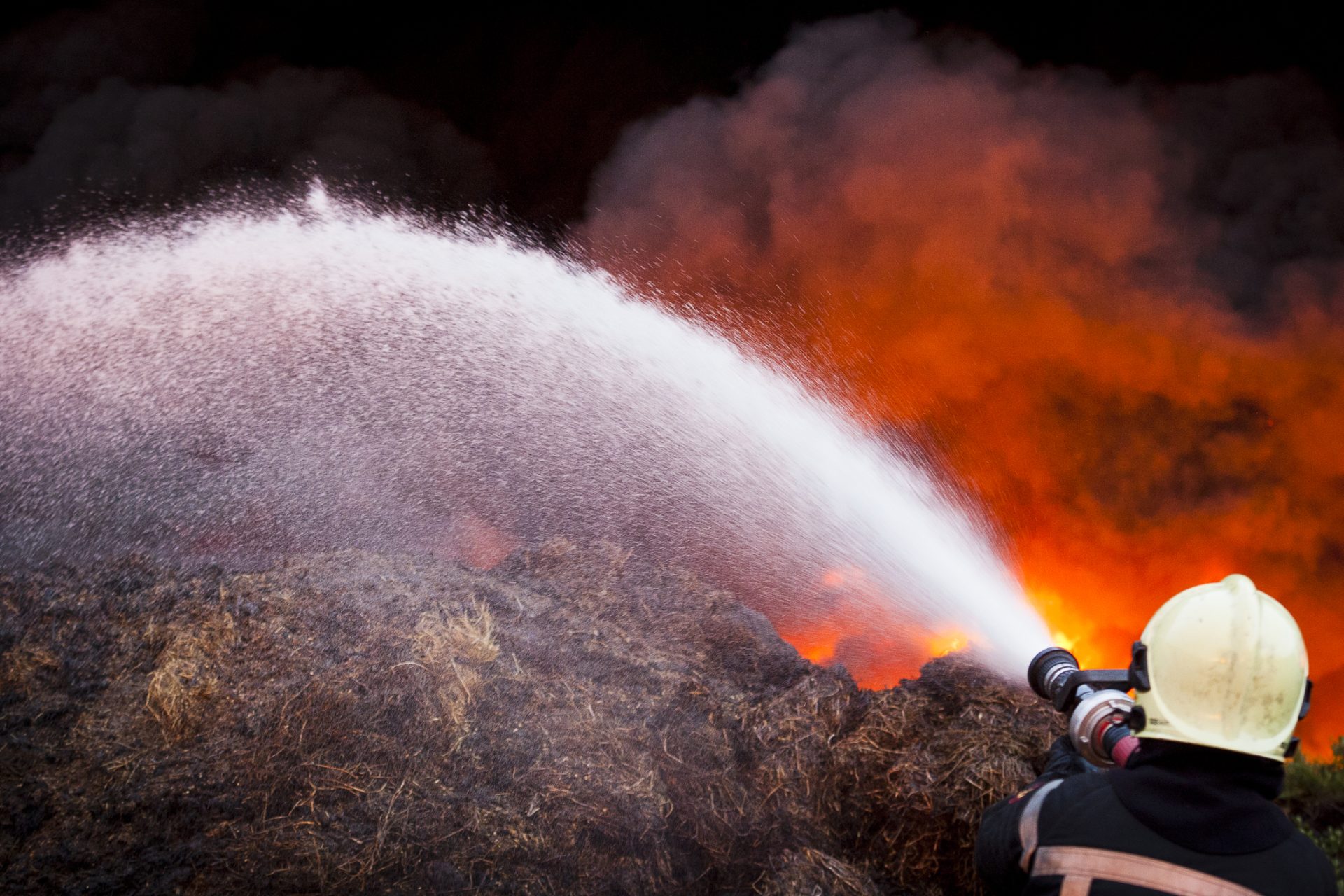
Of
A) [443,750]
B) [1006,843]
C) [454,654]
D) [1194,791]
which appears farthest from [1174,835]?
[454,654]

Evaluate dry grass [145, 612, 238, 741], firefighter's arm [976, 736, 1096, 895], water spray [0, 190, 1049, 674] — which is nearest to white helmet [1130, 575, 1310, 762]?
firefighter's arm [976, 736, 1096, 895]

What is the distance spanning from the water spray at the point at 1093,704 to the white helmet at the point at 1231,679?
0.12m

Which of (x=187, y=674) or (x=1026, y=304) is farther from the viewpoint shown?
(x=1026, y=304)

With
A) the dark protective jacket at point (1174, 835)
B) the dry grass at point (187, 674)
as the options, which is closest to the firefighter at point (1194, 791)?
the dark protective jacket at point (1174, 835)

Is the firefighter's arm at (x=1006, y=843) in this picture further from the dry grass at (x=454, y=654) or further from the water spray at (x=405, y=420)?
the water spray at (x=405, y=420)

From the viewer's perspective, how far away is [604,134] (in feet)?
35.9

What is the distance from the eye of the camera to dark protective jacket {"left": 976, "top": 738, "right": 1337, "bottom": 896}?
1.76 metres

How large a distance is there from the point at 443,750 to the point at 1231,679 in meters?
3.62

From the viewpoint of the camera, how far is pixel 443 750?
4094 millimetres

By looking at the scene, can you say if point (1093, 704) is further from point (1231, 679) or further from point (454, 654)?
point (454, 654)

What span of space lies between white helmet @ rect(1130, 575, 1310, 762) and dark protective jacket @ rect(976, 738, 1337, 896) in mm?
81

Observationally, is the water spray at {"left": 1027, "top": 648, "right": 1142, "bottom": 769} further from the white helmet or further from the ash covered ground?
the ash covered ground

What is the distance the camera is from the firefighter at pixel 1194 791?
1.77 meters

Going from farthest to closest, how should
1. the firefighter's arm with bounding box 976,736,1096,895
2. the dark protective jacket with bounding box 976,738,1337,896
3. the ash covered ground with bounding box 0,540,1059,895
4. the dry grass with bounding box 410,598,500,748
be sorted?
1. the dry grass with bounding box 410,598,500,748
2. the ash covered ground with bounding box 0,540,1059,895
3. the firefighter's arm with bounding box 976,736,1096,895
4. the dark protective jacket with bounding box 976,738,1337,896
